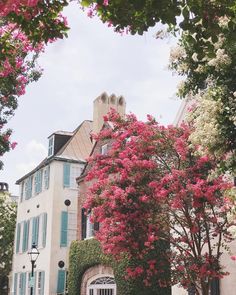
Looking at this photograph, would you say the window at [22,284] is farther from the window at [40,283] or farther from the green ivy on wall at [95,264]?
the green ivy on wall at [95,264]

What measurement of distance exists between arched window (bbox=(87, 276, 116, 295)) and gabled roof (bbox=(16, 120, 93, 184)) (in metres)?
9.10

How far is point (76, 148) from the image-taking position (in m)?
33.1

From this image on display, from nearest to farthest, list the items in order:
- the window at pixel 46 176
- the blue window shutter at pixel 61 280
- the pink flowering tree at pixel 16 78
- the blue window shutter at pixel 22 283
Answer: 1. the pink flowering tree at pixel 16 78
2. the blue window shutter at pixel 61 280
3. the window at pixel 46 176
4. the blue window shutter at pixel 22 283

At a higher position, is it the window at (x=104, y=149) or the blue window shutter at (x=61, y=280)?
the window at (x=104, y=149)

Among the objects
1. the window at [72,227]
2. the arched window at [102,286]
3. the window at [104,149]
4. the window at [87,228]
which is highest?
the window at [104,149]

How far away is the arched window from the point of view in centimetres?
2378

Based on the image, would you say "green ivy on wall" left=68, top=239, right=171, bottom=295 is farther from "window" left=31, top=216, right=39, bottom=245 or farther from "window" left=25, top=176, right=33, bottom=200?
"window" left=25, top=176, right=33, bottom=200

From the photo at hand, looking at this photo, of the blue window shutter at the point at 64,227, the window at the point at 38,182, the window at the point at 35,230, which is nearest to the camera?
the blue window shutter at the point at 64,227

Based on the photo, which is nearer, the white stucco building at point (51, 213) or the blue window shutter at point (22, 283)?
the white stucco building at point (51, 213)

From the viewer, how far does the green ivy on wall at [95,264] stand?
2166 cm

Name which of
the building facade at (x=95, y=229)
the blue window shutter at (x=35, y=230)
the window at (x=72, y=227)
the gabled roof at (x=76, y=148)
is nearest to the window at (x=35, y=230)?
the blue window shutter at (x=35, y=230)

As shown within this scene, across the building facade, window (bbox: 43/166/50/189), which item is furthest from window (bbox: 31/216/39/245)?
the building facade

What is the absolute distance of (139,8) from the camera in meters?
4.84

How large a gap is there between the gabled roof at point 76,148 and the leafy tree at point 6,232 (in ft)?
22.8
